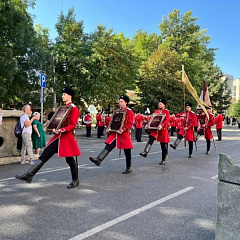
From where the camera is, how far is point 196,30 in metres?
41.8

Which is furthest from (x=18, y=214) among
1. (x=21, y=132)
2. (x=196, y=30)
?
(x=196, y=30)

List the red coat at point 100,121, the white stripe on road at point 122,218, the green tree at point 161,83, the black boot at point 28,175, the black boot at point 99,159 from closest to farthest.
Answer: the white stripe on road at point 122,218 → the black boot at point 28,175 → the black boot at point 99,159 → the red coat at point 100,121 → the green tree at point 161,83

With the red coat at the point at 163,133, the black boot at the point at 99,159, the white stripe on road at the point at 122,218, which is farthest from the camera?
the red coat at the point at 163,133

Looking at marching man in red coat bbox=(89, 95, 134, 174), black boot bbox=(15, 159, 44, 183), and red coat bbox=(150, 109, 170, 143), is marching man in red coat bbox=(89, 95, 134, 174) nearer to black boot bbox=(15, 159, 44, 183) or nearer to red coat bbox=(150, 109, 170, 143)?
red coat bbox=(150, 109, 170, 143)

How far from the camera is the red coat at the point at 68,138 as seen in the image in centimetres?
551

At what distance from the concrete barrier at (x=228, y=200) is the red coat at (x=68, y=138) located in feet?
10.9

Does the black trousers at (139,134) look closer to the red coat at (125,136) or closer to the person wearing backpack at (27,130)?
the person wearing backpack at (27,130)

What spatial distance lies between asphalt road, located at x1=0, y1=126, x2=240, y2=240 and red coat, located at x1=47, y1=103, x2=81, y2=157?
28.2 inches

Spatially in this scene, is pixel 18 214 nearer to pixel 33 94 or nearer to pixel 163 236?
pixel 163 236

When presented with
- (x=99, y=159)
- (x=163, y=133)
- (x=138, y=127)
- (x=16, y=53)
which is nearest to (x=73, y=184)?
(x=99, y=159)

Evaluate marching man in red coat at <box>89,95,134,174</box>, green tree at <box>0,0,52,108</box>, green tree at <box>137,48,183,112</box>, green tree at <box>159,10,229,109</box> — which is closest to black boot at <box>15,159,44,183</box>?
marching man in red coat at <box>89,95,134,174</box>

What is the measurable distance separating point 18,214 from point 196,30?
42.1 m

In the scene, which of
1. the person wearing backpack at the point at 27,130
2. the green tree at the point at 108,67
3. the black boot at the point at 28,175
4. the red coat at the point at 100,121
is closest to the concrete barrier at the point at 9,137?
the person wearing backpack at the point at 27,130

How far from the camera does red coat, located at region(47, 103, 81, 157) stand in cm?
551
